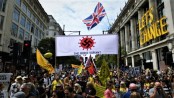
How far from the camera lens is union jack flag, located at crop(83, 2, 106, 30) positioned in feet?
51.1

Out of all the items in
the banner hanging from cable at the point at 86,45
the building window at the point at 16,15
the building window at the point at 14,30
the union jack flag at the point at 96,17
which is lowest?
the banner hanging from cable at the point at 86,45

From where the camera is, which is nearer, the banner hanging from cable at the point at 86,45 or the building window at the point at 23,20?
the banner hanging from cable at the point at 86,45

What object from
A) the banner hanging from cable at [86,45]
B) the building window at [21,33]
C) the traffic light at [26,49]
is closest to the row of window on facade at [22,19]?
the building window at [21,33]

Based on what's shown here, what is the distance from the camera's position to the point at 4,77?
6980mm

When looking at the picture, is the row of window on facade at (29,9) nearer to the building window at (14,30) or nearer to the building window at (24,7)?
the building window at (24,7)

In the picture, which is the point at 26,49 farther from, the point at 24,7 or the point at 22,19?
the point at 24,7

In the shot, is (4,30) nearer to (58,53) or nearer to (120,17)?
(58,53)

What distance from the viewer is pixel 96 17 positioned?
51.6ft

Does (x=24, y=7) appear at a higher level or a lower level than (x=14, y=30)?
higher

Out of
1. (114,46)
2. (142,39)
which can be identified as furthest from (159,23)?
(114,46)

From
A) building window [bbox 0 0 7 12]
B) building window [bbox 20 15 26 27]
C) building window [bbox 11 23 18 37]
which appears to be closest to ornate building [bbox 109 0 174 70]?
building window [bbox 0 0 7 12]

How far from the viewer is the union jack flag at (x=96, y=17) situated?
1557cm

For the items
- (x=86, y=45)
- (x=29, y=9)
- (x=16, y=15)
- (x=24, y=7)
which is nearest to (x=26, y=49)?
(x=86, y=45)

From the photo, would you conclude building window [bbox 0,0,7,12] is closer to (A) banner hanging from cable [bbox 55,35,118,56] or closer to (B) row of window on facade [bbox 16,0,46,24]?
(B) row of window on facade [bbox 16,0,46,24]
